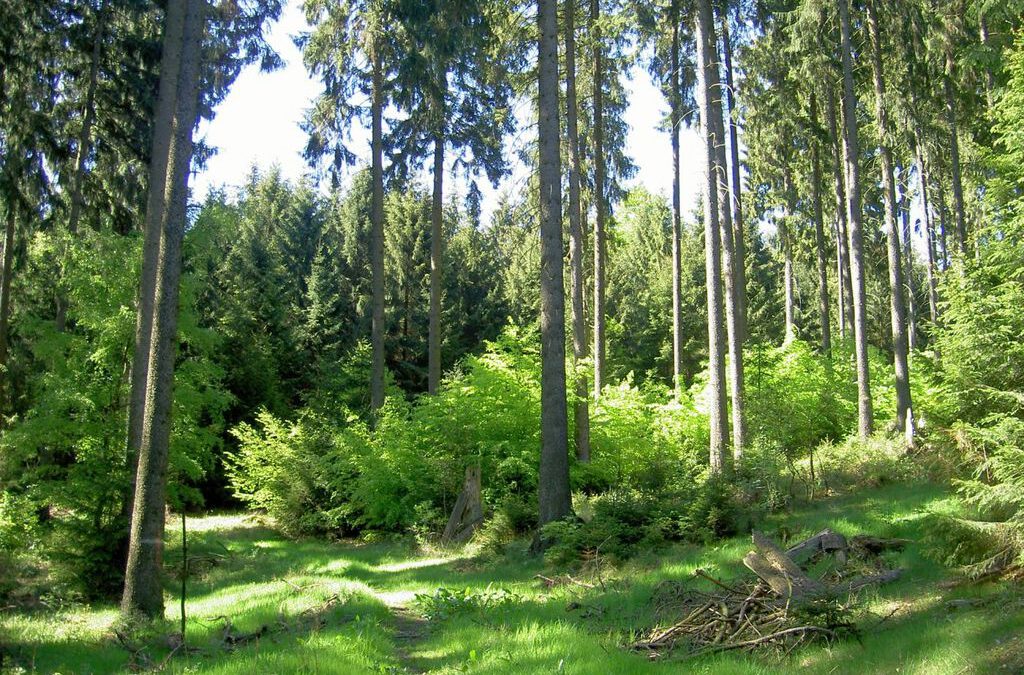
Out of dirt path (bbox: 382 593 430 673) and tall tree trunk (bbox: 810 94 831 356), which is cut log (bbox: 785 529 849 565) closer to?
dirt path (bbox: 382 593 430 673)

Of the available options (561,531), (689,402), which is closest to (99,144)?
(561,531)

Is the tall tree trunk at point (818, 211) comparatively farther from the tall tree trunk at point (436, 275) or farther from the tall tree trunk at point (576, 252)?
the tall tree trunk at point (436, 275)

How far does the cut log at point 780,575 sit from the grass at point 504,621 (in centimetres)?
51

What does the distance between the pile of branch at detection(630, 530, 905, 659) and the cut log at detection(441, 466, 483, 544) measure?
8.22 m

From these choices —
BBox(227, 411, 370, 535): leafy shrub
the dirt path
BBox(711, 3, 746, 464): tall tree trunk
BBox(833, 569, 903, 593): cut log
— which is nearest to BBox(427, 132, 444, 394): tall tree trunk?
BBox(227, 411, 370, 535): leafy shrub

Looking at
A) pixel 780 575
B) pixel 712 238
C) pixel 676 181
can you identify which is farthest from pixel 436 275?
pixel 780 575

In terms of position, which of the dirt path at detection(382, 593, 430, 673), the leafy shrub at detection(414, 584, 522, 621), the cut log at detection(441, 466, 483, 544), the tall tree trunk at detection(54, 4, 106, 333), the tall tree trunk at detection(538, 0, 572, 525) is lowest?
the dirt path at detection(382, 593, 430, 673)

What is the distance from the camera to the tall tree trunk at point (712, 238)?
15.1 meters

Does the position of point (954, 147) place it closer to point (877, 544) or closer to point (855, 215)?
point (855, 215)

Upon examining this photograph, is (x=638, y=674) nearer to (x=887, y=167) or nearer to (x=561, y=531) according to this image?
(x=561, y=531)

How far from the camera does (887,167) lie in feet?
64.3

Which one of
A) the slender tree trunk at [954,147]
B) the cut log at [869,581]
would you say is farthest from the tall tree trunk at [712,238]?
the slender tree trunk at [954,147]

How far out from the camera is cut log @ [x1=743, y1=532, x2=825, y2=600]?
678 centimetres

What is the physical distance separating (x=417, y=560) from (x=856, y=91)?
17491 millimetres
